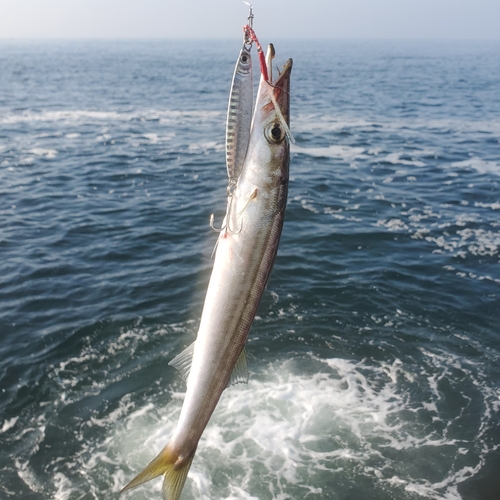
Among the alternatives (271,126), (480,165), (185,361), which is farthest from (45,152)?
(271,126)

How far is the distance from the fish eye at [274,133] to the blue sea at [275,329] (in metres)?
1.28

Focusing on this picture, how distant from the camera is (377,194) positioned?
25.8 m

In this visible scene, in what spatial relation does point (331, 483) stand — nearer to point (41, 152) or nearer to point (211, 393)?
point (211, 393)

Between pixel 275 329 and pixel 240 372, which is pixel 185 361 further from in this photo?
pixel 275 329

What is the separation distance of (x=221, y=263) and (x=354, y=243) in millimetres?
16618

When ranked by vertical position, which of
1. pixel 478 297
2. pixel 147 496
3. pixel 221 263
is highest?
pixel 221 263

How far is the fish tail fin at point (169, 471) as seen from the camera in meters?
4.77

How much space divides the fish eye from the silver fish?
0.66 feet

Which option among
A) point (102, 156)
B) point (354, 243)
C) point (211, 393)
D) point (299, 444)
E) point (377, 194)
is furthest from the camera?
point (102, 156)

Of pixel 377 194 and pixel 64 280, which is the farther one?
pixel 377 194

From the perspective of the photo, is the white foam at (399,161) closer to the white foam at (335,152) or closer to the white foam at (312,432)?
the white foam at (335,152)

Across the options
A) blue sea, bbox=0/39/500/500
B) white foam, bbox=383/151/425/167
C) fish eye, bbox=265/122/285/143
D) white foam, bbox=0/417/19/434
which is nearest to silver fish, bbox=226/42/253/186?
fish eye, bbox=265/122/285/143

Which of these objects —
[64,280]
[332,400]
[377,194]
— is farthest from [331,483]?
[377,194]

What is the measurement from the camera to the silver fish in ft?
12.9
